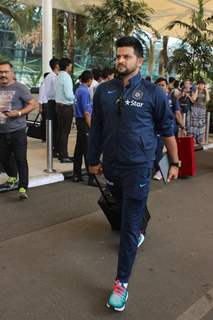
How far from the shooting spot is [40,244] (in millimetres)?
4254

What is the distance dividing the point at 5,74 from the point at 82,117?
153 cm

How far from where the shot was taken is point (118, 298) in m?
3.08

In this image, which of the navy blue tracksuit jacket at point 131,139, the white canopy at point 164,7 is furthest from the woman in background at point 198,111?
the navy blue tracksuit jacket at point 131,139

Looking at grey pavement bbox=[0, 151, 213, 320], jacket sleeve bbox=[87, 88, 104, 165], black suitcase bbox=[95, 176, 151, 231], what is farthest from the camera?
black suitcase bbox=[95, 176, 151, 231]

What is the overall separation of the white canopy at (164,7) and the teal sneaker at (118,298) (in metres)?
11.2

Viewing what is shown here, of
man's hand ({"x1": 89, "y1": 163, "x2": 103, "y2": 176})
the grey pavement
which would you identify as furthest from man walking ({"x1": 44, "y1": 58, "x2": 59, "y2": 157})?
man's hand ({"x1": 89, "y1": 163, "x2": 103, "y2": 176})

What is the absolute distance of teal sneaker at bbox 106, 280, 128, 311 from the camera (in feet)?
10.0

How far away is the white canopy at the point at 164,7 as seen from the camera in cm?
1388

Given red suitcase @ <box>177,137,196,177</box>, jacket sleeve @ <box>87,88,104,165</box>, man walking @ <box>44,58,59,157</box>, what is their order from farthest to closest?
man walking @ <box>44,58,59,157</box>, red suitcase @ <box>177,137,196,177</box>, jacket sleeve @ <box>87,88,104,165</box>

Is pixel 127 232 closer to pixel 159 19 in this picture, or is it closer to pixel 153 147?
pixel 153 147

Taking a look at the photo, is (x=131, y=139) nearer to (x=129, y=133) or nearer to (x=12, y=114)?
(x=129, y=133)

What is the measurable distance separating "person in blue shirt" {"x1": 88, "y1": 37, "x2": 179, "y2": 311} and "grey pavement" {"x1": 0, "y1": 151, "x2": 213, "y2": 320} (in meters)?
0.30

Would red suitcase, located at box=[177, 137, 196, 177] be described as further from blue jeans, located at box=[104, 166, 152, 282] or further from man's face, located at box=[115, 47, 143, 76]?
man's face, located at box=[115, 47, 143, 76]

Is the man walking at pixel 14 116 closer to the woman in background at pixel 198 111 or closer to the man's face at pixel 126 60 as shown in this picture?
the man's face at pixel 126 60
